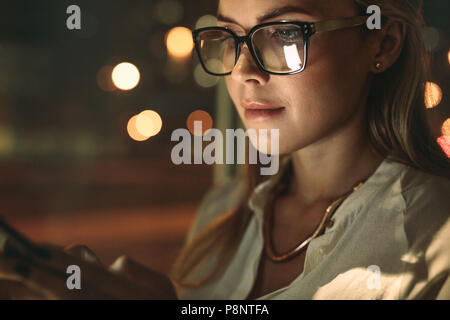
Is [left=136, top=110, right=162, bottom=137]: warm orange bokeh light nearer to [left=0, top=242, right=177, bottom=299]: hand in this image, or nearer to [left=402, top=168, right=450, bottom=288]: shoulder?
[left=0, top=242, right=177, bottom=299]: hand

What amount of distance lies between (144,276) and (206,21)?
0.46 m

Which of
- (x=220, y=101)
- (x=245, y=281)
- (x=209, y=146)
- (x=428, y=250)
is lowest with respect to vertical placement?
(x=245, y=281)

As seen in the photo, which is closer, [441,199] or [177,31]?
[441,199]

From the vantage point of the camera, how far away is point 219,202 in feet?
3.45

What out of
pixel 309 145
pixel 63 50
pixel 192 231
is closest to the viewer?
pixel 309 145

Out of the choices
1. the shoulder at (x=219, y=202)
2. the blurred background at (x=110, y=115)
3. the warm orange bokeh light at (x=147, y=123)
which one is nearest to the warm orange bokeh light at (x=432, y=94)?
the blurred background at (x=110, y=115)

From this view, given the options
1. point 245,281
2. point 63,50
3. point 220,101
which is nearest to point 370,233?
point 245,281

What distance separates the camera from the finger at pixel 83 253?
0.66 metres

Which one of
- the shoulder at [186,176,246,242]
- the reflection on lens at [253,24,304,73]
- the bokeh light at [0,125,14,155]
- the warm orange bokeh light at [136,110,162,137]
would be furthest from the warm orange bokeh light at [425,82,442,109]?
the bokeh light at [0,125,14,155]

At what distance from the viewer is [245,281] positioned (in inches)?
30.6

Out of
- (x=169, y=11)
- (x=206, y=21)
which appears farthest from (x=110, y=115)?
(x=206, y=21)

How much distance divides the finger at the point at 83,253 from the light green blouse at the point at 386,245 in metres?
0.29
